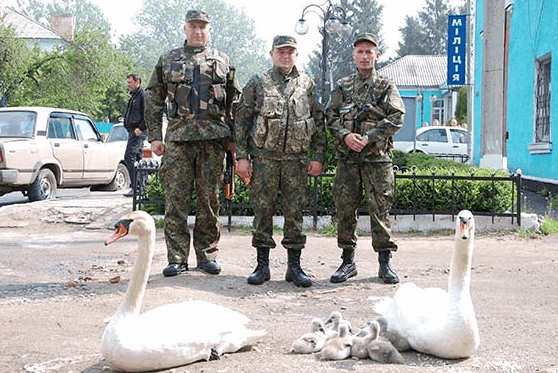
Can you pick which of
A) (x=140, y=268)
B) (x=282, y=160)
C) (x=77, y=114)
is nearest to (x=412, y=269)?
(x=282, y=160)

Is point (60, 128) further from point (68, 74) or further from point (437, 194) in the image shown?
point (68, 74)

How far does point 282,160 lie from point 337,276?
1.17 meters

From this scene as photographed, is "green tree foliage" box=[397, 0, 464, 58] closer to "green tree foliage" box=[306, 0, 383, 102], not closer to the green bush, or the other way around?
"green tree foliage" box=[306, 0, 383, 102]

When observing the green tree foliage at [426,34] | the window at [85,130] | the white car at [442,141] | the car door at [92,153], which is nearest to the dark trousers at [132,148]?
the car door at [92,153]

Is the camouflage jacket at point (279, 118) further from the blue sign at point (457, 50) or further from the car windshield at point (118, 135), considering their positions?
the car windshield at point (118, 135)

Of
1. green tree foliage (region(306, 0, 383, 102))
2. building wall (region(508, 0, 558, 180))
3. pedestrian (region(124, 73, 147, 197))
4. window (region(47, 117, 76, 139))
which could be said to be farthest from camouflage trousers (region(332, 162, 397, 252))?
green tree foliage (region(306, 0, 383, 102))

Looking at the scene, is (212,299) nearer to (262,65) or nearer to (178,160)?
(178,160)

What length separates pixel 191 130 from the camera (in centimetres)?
622

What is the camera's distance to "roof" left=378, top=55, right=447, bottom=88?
51.4 metres

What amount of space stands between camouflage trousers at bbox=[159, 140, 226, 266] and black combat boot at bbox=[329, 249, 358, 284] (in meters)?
1.18

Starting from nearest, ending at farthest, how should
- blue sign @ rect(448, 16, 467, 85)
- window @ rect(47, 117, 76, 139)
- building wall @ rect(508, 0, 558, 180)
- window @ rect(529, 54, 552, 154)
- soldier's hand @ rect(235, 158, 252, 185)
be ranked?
soldier's hand @ rect(235, 158, 252, 185)
window @ rect(47, 117, 76, 139)
building wall @ rect(508, 0, 558, 180)
window @ rect(529, 54, 552, 154)
blue sign @ rect(448, 16, 467, 85)

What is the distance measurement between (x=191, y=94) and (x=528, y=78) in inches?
483

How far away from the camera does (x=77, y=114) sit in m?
14.1

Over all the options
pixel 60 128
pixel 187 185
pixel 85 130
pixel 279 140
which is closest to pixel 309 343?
pixel 279 140
